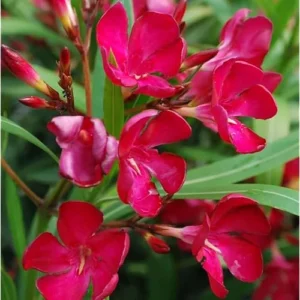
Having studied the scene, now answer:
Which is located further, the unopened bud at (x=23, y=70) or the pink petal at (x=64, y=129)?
→ the unopened bud at (x=23, y=70)

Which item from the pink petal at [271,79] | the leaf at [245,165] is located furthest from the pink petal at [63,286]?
the pink petal at [271,79]

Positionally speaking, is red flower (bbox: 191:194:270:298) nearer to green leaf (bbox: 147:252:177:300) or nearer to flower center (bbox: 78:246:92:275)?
flower center (bbox: 78:246:92:275)

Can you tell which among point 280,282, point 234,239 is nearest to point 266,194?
A: point 234,239

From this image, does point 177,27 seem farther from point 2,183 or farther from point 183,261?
point 183,261

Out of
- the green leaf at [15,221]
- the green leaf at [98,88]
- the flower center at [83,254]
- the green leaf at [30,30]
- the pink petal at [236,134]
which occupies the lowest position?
the green leaf at [15,221]

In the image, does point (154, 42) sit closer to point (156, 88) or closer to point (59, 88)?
point (156, 88)

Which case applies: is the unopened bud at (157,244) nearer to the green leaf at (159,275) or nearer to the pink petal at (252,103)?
the pink petal at (252,103)
